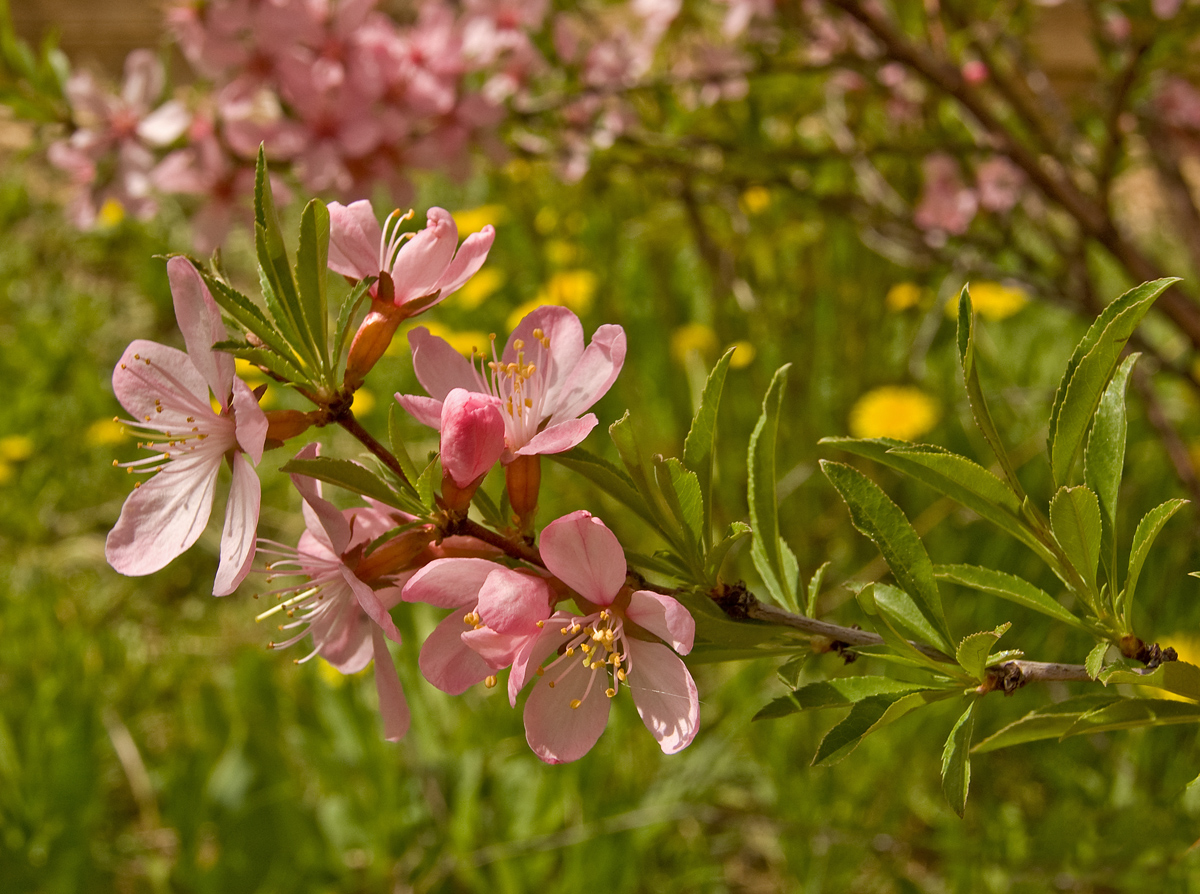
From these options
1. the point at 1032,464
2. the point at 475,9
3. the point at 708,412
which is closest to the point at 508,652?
the point at 708,412

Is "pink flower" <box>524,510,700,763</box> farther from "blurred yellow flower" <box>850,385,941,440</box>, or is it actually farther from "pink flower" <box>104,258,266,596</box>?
"blurred yellow flower" <box>850,385,941,440</box>

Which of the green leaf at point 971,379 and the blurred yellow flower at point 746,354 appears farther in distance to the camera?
the blurred yellow flower at point 746,354

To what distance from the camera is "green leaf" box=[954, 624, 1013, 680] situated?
0.37m

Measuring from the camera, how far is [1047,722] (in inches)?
16.7

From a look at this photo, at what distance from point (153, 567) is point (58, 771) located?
3.49 feet

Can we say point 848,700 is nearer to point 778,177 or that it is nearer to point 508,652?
point 508,652

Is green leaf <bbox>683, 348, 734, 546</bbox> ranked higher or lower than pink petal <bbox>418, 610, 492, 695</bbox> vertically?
higher

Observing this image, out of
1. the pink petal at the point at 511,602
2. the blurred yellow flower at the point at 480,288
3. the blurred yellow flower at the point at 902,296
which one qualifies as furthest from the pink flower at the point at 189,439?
the blurred yellow flower at the point at 480,288

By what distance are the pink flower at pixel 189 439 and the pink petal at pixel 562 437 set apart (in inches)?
4.7

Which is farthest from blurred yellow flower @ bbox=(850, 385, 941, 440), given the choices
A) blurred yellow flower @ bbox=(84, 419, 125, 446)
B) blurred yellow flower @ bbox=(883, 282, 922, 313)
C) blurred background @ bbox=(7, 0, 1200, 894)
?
blurred yellow flower @ bbox=(84, 419, 125, 446)

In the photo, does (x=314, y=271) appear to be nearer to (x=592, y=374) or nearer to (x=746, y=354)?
(x=592, y=374)

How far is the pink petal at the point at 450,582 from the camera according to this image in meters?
Answer: 0.40

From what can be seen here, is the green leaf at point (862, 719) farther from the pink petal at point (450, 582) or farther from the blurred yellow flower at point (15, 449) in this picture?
the blurred yellow flower at point (15, 449)

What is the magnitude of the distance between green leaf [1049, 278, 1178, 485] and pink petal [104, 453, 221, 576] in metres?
0.41
